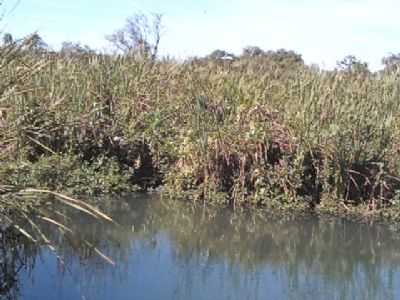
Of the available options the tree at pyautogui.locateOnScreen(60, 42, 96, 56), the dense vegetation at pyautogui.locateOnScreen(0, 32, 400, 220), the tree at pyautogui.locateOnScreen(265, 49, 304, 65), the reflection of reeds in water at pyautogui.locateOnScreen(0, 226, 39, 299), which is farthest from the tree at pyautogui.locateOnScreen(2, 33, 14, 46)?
the tree at pyautogui.locateOnScreen(265, 49, 304, 65)

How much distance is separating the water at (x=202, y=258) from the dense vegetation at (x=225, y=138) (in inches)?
22.5

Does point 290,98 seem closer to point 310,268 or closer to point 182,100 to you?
point 182,100

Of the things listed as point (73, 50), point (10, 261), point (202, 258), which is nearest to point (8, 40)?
point (10, 261)

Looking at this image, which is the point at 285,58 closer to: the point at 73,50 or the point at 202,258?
the point at 73,50

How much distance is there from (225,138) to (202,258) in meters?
2.52

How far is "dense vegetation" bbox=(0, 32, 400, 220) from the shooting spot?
916 centimetres

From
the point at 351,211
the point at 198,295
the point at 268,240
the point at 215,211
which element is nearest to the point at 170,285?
the point at 198,295

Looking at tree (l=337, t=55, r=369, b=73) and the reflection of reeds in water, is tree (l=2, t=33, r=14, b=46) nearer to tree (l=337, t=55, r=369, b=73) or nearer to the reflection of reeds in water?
the reflection of reeds in water

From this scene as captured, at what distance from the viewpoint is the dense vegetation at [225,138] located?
9.16 metres

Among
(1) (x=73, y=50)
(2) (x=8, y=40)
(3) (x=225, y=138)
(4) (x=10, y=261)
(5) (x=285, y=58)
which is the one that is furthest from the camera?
(5) (x=285, y=58)

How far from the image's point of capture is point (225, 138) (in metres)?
9.46

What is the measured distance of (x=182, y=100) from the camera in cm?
1084

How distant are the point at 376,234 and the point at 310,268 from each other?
1.47 meters

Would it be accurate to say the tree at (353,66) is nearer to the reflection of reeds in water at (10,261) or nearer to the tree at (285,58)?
the tree at (285,58)
